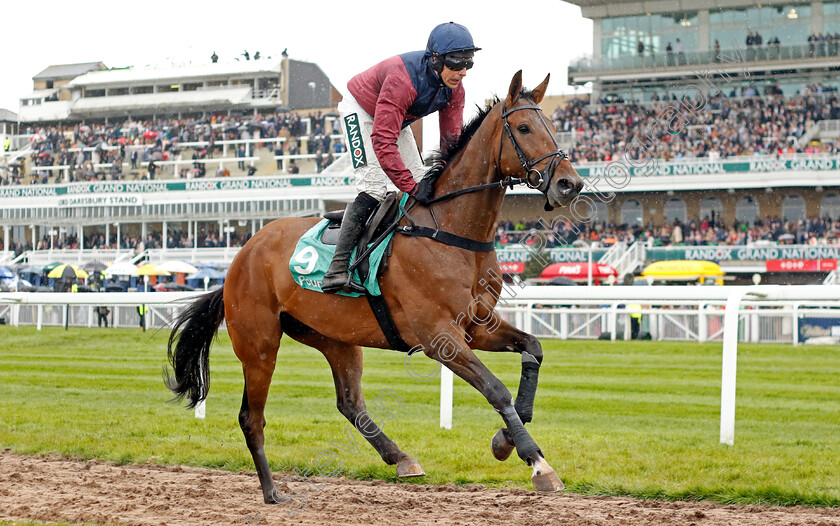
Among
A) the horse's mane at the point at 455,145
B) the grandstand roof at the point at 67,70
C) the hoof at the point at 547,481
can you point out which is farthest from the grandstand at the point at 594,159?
the hoof at the point at 547,481

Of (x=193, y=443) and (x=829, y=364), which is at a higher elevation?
(x=193, y=443)

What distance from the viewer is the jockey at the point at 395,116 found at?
14.0 ft

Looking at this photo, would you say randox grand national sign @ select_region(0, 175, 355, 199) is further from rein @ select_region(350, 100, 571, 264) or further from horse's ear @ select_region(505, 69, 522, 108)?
Result: horse's ear @ select_region(505, 69, 522, 108)

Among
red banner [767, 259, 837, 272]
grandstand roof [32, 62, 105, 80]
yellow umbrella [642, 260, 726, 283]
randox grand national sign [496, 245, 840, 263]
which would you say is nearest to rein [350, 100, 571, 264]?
yellow umbrella [642, 260, 726, 283]

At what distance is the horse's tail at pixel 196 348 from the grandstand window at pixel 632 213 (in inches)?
1245

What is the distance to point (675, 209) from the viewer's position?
1389 inches

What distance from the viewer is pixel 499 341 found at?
4.32 m

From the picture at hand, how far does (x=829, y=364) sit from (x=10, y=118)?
61.4m

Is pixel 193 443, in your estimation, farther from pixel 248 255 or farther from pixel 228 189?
pixel 228 189

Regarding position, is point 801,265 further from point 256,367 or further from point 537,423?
point 256,367

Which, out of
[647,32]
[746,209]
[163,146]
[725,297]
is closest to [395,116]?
[725,297]

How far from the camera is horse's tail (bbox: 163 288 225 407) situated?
560 centimetres

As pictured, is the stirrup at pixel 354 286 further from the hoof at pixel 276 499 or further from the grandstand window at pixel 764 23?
the grandstand window at pixel 764 23

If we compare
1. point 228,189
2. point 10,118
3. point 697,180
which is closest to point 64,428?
point 697,180
